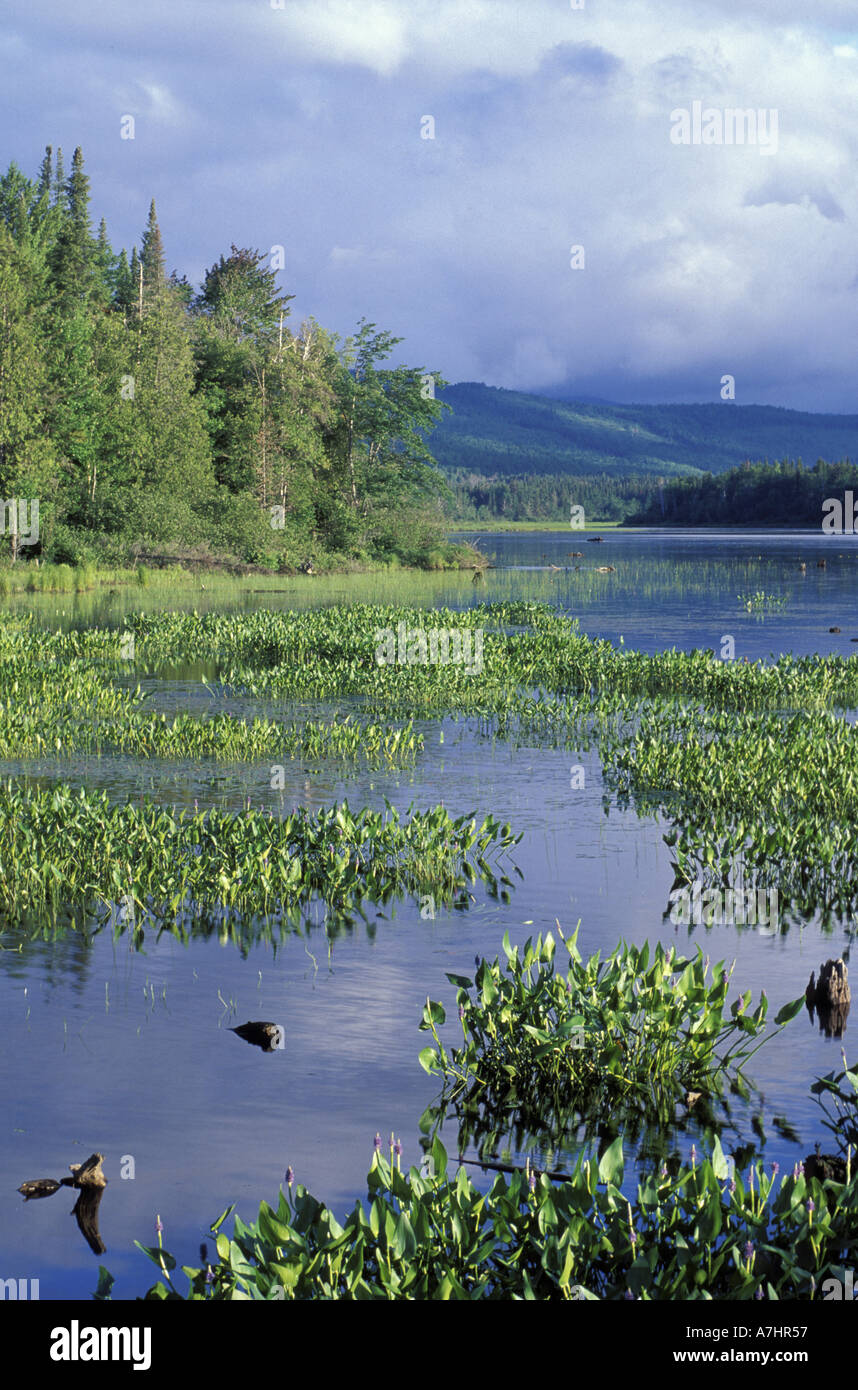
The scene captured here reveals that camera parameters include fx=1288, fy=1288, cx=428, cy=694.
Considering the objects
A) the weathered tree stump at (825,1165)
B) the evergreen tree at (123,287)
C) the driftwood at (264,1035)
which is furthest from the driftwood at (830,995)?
the evergreen tree at (123,287)

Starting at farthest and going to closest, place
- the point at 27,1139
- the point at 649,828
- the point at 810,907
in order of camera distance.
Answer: the point at 649,828 → the point at 810,907 → the point at 27,1139

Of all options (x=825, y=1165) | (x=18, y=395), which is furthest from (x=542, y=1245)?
(x=18, y=395)

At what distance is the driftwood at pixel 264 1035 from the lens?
8.66 m

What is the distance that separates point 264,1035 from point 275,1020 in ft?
1.54

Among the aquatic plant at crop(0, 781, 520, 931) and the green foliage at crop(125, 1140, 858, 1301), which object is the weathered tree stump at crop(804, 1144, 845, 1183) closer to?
the green foliage at crop(125, 1140, 858, 1301)

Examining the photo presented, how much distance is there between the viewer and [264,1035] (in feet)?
28.6

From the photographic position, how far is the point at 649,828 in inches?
594

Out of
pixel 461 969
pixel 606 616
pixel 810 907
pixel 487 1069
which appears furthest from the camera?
pixel 606 616

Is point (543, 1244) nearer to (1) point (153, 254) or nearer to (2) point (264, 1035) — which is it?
(2) point (264, 1035)

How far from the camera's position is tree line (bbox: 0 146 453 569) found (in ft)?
202

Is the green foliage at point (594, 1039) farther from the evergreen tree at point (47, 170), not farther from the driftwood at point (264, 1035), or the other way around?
the evergreen tree at point (47, 170)

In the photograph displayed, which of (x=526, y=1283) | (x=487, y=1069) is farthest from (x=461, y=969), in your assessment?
(x=526, y=1283)

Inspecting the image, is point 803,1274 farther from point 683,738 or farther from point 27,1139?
point 683,738
